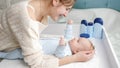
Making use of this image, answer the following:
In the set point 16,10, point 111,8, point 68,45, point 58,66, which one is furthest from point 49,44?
point 111,8

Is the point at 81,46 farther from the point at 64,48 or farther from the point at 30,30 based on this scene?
the point at 30,30

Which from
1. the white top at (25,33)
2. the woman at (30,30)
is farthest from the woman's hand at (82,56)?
the white top at (25,33)

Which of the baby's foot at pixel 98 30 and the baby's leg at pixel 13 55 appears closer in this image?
the baby's leg at pixel 13 55

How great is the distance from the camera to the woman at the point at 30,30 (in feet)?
3.85

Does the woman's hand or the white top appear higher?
the white top

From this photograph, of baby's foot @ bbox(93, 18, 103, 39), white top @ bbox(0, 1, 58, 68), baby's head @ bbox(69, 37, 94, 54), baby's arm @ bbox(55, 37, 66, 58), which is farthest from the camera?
baby's foot @ bbox(93, 18, 103, 39)

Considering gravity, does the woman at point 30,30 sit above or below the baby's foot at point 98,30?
above

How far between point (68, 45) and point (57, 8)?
290 mm

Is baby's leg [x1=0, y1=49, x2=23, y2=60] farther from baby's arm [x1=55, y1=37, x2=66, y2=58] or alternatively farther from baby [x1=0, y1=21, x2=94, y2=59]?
baby's arm [x1=55, y1=37, x2=66, y2=58]

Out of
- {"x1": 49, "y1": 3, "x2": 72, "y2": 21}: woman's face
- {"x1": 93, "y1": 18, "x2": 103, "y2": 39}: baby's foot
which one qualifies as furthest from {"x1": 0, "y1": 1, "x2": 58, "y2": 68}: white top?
{"x1": 93, "y1": 18, "x2": 103, "y2": 39}: baby's foot

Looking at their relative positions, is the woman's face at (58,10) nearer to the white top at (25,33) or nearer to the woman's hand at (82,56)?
the white top at (25,33)

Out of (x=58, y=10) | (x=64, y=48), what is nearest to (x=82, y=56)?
(x=64, y=48)

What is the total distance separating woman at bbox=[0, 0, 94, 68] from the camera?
1.17 meters

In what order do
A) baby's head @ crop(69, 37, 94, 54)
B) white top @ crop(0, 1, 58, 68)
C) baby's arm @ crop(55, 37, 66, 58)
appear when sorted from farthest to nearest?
baby's head @ crop(69, 37, 94, 54), baby's arm @ crop(55, 37, 66, 58), white top @ crop(0, 1, 58, 68)
